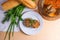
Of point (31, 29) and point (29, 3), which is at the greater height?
point (29, 3)

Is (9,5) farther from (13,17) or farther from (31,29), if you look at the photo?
(31,29)

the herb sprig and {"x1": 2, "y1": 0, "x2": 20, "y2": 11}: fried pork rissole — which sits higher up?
{"x1": 2, "y1": 0, "x2": 20, "y2": 11}: fried pork rissole

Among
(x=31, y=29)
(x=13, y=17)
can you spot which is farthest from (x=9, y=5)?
(x=31, y=29)

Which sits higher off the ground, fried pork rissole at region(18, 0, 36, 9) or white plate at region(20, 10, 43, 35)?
fried pork rissole at region(18, 0, 36, 9)

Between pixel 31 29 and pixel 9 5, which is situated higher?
pixel 9 5

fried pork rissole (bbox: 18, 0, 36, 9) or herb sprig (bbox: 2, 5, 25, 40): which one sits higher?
fried pork rissole (bbox: 18, 0, 36, 9)

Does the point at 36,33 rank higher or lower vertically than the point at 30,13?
lower

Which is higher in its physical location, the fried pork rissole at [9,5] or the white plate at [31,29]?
the fried pork rissole at [9,5]

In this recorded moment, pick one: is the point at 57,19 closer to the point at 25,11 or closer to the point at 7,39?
the point at 25,11

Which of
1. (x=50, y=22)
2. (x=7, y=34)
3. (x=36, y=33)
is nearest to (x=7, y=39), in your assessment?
(x=7, y=34)

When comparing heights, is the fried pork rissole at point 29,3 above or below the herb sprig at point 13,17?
above
